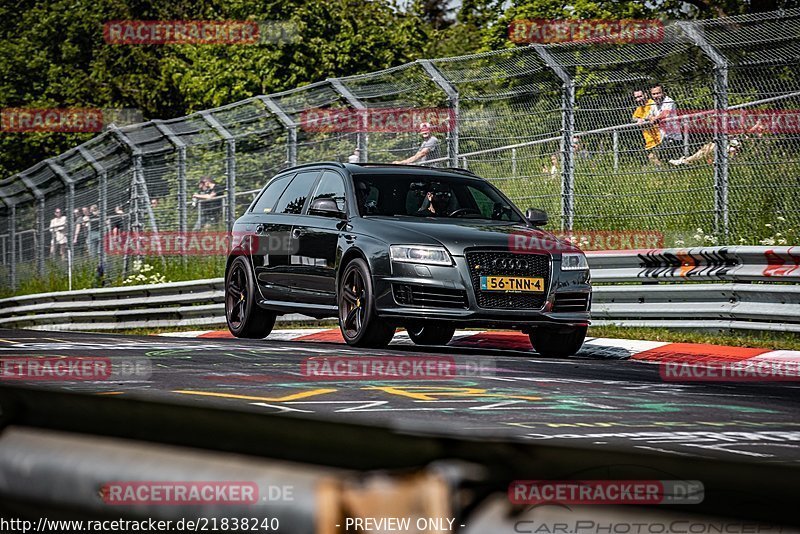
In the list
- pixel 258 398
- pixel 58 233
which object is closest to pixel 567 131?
pixel 258 398

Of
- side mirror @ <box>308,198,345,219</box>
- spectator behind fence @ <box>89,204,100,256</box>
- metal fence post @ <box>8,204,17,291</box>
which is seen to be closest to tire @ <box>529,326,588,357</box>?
side mirror @ <box>308,198,345,219</box>

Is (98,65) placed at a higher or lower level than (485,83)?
higher

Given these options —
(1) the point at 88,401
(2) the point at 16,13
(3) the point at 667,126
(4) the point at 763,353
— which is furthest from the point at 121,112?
(1) the point at 88,401

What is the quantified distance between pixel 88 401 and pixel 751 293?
1065cm

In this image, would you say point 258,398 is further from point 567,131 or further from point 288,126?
point 288,126

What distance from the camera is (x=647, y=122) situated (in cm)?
1424

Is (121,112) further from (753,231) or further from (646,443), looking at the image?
(646,443)

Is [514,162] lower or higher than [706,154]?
higher

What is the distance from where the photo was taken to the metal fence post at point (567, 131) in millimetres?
14953

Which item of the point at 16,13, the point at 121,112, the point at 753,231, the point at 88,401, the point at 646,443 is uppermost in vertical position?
the point at 16,13

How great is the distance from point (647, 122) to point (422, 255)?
4501 millimetres

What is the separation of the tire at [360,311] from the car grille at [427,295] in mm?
260

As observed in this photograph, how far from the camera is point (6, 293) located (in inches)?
1240

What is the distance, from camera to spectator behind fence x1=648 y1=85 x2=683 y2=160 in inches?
554
